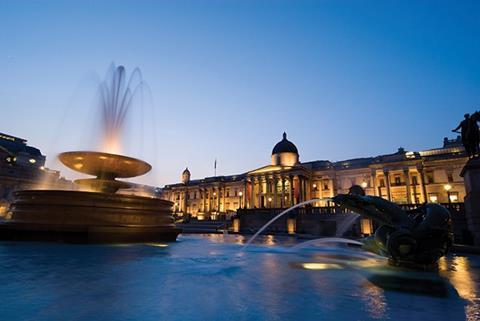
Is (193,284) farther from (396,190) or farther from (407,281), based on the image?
(396,190)

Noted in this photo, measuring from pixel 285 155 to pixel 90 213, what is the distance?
52.5 m

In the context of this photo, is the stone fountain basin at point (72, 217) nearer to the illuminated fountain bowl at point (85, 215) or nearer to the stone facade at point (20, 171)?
the illuminated fountain bowl at point (85, 215)

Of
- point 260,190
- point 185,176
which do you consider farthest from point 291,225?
point 185,176

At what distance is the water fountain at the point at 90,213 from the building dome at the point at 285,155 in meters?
48.7

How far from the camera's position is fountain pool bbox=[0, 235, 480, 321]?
9.25 ft

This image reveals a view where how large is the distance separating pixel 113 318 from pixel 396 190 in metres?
56.6

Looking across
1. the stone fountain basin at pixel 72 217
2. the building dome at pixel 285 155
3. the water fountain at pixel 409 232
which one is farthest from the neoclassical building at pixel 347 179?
the water fountain at pixel 409 232

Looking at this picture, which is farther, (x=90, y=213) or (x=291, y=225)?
(x=291, y=225)

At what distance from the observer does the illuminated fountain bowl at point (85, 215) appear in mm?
9789

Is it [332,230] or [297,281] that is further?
[332,230]

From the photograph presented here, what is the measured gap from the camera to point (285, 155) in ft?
197

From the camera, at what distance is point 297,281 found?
15.1 ft

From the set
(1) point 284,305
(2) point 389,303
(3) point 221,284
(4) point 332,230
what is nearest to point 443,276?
(2) point 389,303

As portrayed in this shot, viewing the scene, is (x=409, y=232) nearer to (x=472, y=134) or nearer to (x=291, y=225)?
(x=472, y=134)
